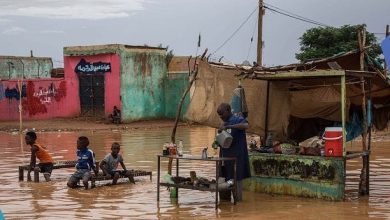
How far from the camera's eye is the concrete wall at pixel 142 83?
113ft

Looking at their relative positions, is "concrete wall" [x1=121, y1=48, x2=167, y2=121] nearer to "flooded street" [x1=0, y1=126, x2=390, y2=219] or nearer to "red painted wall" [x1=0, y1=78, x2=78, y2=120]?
"red painted wall" [x1=0, y1=78, x2=78, y2=120]

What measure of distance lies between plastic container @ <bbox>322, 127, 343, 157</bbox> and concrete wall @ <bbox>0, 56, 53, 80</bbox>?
3272 centimetres

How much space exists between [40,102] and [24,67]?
23.7ft

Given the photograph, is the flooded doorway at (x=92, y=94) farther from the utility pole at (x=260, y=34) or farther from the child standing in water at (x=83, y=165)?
the child standing in water at (x=83, y=165)

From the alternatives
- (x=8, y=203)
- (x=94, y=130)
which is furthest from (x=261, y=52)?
(x=8, y=203)

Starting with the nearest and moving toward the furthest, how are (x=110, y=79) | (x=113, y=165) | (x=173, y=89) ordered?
(x=113, y=165), (x=110, y=79), (x=173, y=89)

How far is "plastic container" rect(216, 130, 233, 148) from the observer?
31.8 ft

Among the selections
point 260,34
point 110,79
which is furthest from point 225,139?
point 110,79

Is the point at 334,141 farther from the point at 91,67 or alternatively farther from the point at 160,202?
the point at 91,67

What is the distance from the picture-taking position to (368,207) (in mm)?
9516

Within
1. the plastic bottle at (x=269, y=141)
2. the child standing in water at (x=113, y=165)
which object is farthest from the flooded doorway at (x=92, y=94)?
the plastic bottle at (x=269, y=141)

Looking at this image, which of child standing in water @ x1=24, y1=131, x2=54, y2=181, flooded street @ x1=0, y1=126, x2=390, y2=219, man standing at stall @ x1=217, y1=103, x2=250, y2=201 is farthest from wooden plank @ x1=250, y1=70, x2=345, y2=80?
child standing in water @ x1=24, y1=131, x2=54, y2=181

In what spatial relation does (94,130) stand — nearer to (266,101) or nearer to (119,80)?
(119,80)

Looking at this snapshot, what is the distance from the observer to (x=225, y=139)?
31.8 ft
